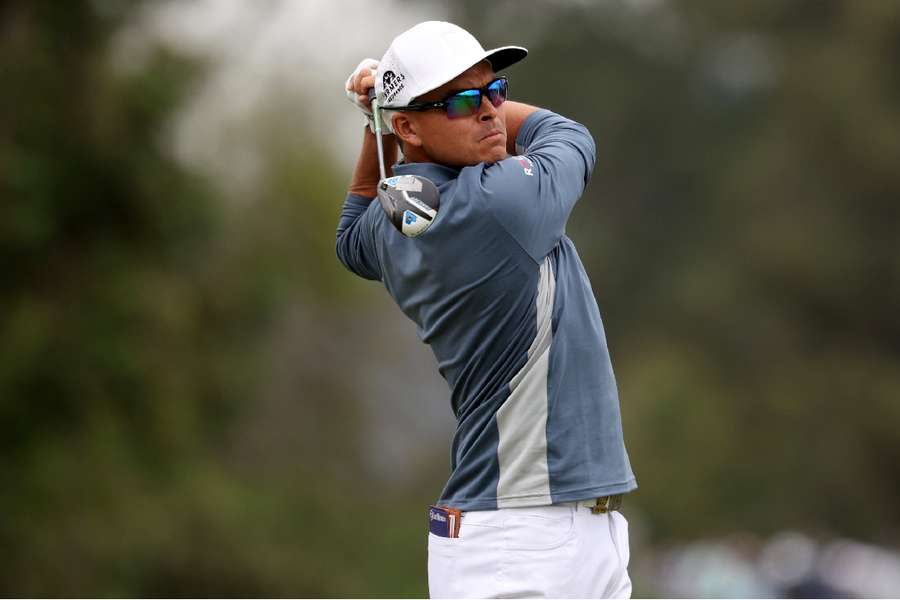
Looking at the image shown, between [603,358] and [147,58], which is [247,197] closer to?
[147,58]

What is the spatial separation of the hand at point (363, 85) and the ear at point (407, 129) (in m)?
0.20

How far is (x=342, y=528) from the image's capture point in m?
21.7

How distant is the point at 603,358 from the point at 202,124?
535 inches

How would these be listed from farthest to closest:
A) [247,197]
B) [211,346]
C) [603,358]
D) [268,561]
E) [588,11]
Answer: [588,11], [247,197], [268,561], [211,346], [603,358]

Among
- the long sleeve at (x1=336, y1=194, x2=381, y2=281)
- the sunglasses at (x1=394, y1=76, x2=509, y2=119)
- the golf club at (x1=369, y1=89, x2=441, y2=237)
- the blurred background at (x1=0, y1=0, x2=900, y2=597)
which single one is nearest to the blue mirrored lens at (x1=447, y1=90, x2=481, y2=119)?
the sunglasses at (x1=394, y1=76, x2=509, y2=119)

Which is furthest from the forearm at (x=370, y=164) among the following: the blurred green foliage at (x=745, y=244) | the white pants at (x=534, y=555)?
the blurred green foliage at (x=745, y=244)

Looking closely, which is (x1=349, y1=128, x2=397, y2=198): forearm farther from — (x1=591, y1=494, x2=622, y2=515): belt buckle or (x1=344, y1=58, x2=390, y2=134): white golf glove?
(x1=591, y1=494, x2=622, y2=515): belt buckle

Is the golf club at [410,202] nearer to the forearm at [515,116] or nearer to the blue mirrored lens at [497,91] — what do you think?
the blue mirrored lens at [497,91]

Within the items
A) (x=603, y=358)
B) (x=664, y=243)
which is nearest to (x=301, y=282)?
(x=603, y=358)

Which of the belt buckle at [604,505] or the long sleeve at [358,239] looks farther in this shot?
the long sleeve at [358,239]

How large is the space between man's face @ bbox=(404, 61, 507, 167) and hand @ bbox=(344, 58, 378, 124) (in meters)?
0.27

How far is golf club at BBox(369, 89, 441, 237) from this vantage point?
152 inches

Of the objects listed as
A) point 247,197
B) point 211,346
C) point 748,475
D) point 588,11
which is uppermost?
point 588,11

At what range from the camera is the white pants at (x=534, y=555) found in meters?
3.90
